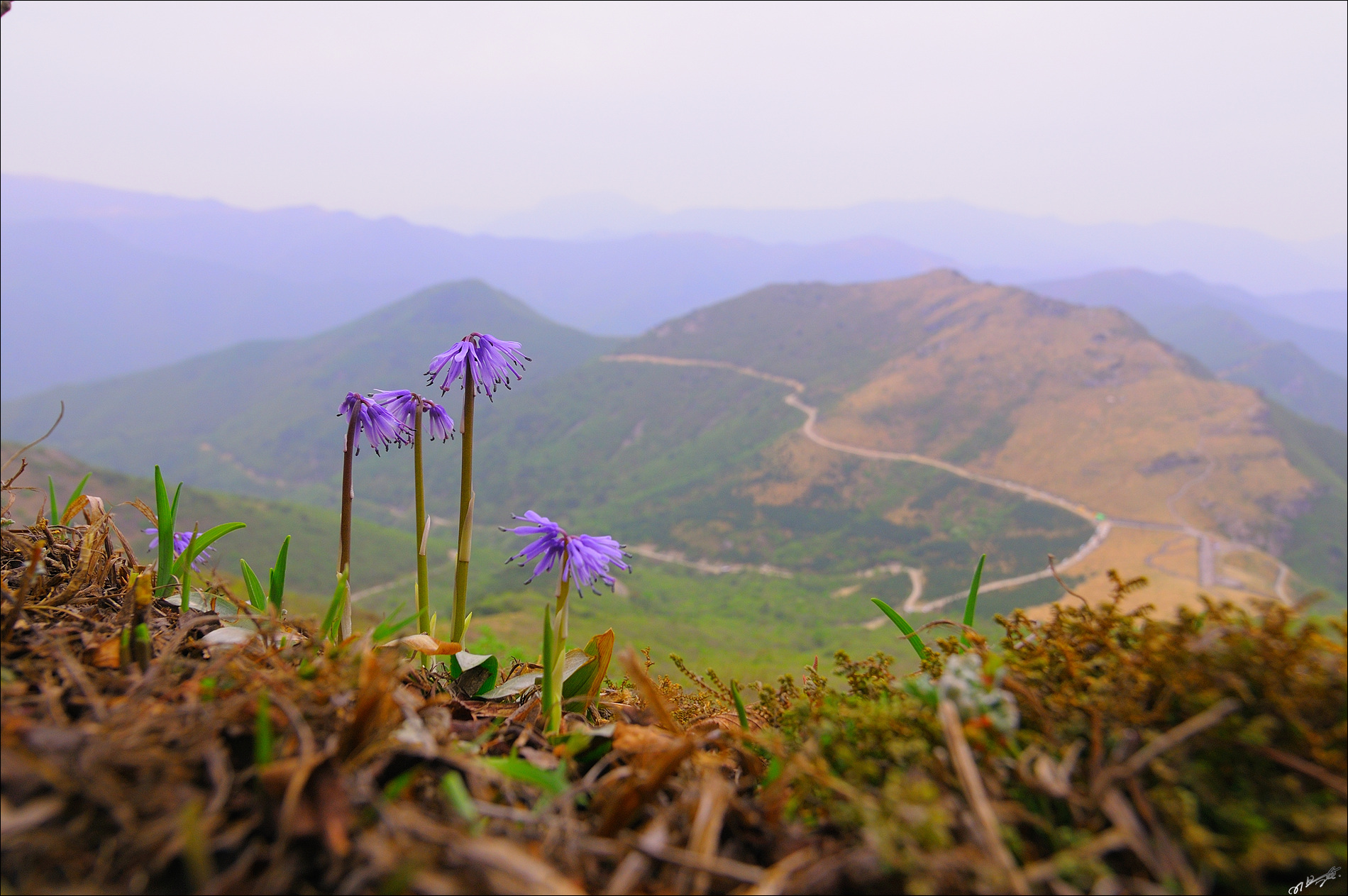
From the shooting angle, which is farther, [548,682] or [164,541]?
[164,541]

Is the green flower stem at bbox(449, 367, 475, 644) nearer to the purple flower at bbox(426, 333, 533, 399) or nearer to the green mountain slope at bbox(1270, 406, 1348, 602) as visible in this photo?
the purple flower at bbox(426, 333, 533, 399)

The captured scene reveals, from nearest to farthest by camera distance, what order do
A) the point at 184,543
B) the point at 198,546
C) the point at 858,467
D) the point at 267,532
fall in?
the point at 198,546 < the point at 184,543 < the point at 267,532 < the point at 858,467

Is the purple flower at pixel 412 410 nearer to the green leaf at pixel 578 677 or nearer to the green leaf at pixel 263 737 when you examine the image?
the green leaf at pixel 578 677

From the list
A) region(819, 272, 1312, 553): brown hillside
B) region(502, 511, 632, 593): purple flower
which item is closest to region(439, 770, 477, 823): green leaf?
region(502, 511, 632, 593): purple flower

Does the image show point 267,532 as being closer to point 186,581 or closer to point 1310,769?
point 186,581

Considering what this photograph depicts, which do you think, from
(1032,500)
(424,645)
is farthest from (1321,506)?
(424,645)
